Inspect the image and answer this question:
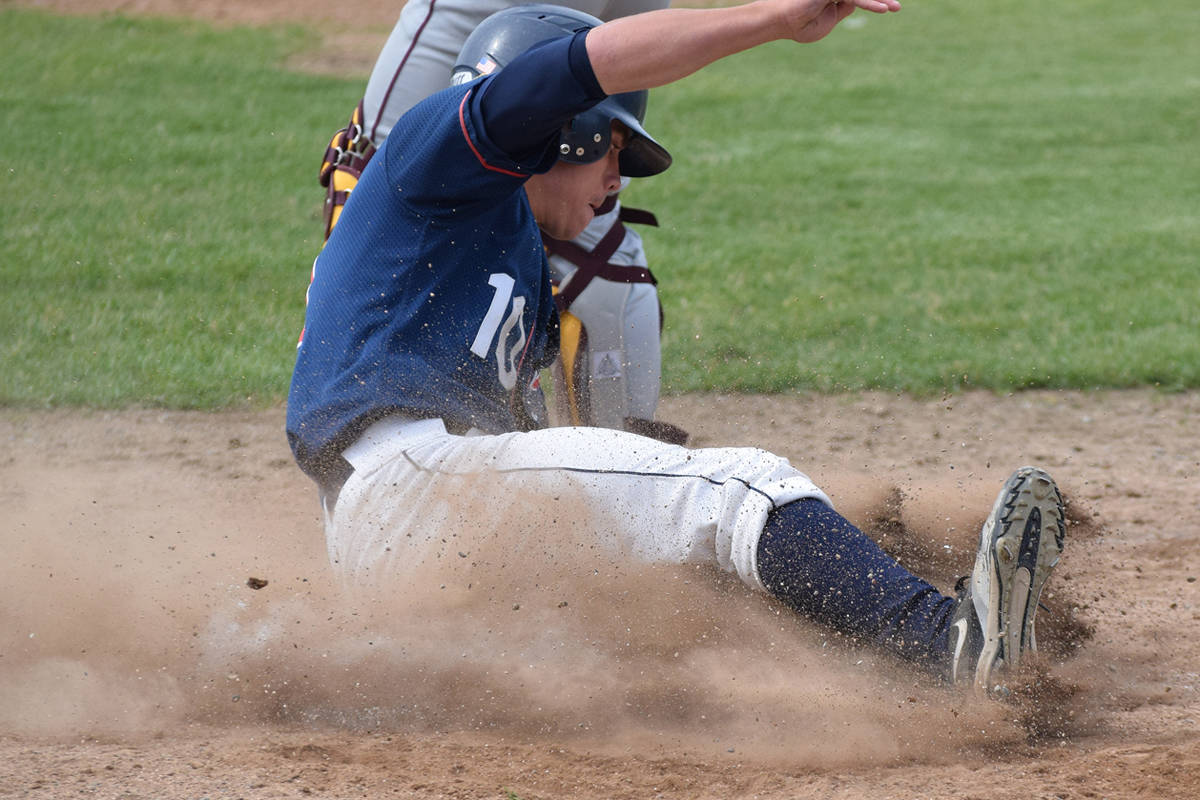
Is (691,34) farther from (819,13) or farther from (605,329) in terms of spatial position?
(605,329)

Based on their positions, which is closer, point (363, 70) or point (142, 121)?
point (142, 121)

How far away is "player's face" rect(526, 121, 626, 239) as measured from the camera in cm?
315

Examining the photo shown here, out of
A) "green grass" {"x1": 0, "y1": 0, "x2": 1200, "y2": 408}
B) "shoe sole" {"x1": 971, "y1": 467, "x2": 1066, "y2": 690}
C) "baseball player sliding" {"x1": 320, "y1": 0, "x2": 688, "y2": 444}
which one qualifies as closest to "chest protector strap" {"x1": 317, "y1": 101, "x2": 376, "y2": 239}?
"baseball player sliding" {"x1": 320, "y1": 0, "x2": 688, "y2": 444}

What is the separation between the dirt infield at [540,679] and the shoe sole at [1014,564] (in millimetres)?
109

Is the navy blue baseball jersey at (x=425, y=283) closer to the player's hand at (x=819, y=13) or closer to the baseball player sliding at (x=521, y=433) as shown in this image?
the baseball player sliding at (x=521, y=433)

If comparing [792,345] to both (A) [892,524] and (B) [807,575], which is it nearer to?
(A) [892,524]

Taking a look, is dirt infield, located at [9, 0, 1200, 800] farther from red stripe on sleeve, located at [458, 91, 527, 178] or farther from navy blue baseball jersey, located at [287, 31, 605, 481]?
red stripe on sleeve, located at [458, 91, 527, 178]

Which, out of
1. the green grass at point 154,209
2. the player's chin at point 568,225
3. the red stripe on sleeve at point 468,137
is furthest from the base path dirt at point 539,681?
the green grass at point 154,209

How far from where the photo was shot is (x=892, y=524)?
3.64 metres

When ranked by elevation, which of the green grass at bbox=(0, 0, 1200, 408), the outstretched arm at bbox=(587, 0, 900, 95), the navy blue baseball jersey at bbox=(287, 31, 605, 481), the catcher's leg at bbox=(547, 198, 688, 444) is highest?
the outstretched arm at bbox=(587, 0, 900, 95)

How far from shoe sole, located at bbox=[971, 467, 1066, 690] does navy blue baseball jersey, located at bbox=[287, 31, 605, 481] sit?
1.13m

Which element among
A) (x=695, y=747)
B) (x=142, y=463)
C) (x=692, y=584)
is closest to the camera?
(x=695, y=747)

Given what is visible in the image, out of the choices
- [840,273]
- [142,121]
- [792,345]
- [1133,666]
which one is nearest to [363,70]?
[142,121]

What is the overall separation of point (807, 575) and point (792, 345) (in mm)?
3168
